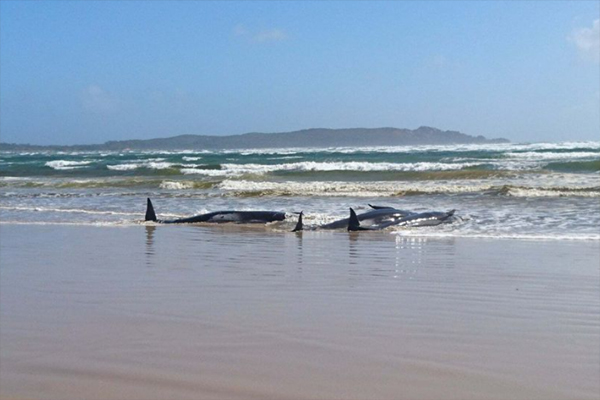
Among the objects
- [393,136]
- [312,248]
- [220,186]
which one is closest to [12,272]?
[312,248]

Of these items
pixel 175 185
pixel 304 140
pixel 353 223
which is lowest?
pixel 175 185

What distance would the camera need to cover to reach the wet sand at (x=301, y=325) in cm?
376

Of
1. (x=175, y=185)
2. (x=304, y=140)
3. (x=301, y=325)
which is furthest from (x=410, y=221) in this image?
(x=304, y=140)

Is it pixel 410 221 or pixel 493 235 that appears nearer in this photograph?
pixel 493 235

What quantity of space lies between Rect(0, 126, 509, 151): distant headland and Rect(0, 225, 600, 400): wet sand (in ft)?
407

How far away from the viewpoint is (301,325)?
16.3 feet

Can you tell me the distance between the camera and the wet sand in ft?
12.3

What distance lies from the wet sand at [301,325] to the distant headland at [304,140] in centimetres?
12405

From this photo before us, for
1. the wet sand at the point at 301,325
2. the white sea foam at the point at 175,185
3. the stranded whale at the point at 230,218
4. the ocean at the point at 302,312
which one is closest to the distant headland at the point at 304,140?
the white sea foam at the point at 175,185

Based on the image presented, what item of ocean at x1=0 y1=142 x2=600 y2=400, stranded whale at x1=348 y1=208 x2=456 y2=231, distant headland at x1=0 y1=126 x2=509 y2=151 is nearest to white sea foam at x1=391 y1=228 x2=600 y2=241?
ocean at x1=0 y1=142 x2=600 y2=400

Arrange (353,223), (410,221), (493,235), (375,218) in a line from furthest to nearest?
(375,218)
(410,221)
(353,223)
(493,235)

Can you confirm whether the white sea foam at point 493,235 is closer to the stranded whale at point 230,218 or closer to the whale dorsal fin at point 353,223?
the whale dorsal fin at point 353,223

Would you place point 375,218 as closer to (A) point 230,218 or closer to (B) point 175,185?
(A) point 230,218

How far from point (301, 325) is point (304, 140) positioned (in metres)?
160
